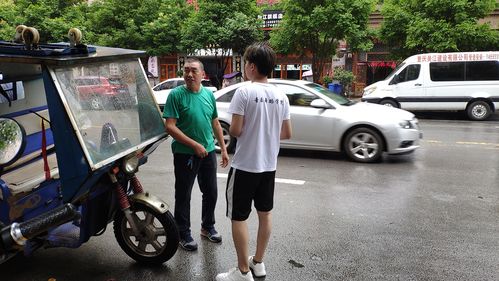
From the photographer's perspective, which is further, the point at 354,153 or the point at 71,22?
the point at 71,22

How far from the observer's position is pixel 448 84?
14141 mm

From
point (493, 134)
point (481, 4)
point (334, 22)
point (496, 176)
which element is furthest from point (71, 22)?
point (496, 176)

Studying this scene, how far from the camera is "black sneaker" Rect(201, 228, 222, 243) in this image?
4.20 metres

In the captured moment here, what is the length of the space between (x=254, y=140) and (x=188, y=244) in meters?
1.43

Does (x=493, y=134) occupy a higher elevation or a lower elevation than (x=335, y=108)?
lower

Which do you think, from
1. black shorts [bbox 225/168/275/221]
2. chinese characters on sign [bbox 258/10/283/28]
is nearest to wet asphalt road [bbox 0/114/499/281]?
black shorts [bbox 225/168/275/221]

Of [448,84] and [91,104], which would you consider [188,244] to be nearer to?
[91,104]

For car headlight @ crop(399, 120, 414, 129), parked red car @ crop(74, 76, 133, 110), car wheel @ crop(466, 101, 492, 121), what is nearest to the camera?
parked red car @ crop(74, 76, 133, 110)

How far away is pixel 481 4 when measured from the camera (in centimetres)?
1557

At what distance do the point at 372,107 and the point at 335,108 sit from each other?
76 cm

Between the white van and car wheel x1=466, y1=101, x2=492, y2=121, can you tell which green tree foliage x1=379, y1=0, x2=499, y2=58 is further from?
car wheel x1=466, y1=101, x2=492, y2=121

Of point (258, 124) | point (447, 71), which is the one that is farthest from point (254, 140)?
point (447, 71)

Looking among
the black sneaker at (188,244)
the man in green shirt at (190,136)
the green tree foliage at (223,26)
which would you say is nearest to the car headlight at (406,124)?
the man in green shirt at (190,136)

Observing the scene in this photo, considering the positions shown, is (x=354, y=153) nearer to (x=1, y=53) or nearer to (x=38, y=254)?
(x=38, y=254)
